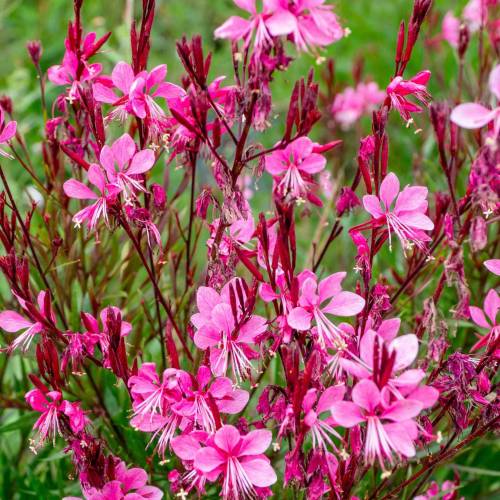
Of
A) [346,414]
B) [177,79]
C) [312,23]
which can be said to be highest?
[312,23]

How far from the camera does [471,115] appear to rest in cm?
79

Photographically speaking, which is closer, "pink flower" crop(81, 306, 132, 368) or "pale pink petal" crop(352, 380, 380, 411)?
"pale pink petal" crop(352, 380, 380, 411)

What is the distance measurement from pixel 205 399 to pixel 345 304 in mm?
208

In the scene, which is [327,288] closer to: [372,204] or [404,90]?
[372,204]

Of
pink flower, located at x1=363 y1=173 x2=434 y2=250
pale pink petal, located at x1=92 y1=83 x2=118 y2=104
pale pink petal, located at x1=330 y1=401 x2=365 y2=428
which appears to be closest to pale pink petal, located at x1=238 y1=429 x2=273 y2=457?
pale pink petal, located at x1=330 y1=401 x2=365 y2=428

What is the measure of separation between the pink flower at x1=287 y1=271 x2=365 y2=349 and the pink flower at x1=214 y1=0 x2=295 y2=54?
275 millimetres

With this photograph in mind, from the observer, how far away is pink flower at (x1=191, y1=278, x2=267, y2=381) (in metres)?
0.93

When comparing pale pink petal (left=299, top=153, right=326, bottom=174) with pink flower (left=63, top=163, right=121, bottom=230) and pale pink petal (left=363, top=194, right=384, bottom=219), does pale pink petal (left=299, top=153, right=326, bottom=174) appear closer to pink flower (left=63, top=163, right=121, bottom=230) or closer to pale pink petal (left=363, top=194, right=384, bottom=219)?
pale pink petal (left=363, top=194, right=384, bottom=219)

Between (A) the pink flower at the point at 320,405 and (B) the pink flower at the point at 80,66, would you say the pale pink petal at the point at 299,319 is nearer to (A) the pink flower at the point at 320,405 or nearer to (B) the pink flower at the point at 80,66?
(A) the pink flower at the point at 320,405

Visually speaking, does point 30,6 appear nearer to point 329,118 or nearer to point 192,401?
point 329,118

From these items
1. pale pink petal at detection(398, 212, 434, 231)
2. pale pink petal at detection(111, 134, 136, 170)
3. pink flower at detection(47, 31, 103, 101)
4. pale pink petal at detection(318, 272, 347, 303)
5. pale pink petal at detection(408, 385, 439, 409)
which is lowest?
pale pink petal at detection(408, 385, 439, 409)

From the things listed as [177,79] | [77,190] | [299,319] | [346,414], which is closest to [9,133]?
[77,190]

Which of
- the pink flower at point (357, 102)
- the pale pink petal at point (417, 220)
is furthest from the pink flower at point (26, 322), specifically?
the pink flower at point (357, 102)

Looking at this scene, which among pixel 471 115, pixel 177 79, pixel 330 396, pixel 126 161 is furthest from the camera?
pixel 177 79
